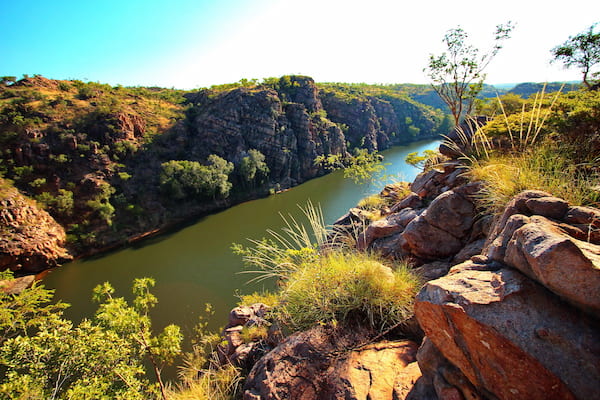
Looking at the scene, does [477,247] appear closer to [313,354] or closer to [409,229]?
[409,229]

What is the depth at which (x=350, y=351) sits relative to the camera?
2.60m

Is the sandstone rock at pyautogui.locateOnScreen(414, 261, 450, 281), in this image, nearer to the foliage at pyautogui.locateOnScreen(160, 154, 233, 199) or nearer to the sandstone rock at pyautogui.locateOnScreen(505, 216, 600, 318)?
the sandstone rock at pyautogui.locateOnScreen(505, 216, 600, 318)

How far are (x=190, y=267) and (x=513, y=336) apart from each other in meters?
17.0

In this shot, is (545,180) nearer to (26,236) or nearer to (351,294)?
(351,294)

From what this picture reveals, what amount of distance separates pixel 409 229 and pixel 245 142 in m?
32.0

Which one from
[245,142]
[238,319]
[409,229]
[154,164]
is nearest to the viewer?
[409,229]

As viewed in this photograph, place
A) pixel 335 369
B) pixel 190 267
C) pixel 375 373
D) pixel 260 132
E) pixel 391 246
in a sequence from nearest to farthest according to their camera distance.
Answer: pixel 375 373 < pixel 335 369 < pixel 391 246 < pixel 190 267 < pixel 260 132

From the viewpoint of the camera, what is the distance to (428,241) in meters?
4.02

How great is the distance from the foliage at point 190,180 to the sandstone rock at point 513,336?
82.0 ft

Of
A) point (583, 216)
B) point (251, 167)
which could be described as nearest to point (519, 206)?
point (583, 216)

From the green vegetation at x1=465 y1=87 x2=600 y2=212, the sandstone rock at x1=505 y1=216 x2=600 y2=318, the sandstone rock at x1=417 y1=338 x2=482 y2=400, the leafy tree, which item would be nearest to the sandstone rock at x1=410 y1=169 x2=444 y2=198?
the green vegetation at x1=465 y1=87 x2=600 y2=212

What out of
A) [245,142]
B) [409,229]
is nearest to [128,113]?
[245,142]

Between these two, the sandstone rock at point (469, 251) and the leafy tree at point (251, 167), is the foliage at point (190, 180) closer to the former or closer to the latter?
the leafy tree at point (251, 167)

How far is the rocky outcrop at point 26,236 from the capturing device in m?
16.3
